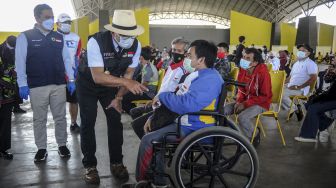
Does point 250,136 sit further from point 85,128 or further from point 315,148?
point 85,128

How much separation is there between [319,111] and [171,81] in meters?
1.95

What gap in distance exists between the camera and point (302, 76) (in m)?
5.34

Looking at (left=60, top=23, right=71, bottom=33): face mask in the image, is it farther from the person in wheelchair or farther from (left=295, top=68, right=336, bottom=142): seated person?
(left=295, top=68, right=336, bottom=142): seated person

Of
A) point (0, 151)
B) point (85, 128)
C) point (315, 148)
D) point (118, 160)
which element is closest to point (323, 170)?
point (315, 148)

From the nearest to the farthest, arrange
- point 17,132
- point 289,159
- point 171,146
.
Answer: point 171,146
point 289,159
point 17,132

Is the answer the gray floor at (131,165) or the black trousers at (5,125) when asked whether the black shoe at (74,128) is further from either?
the black trousers at (5,125)

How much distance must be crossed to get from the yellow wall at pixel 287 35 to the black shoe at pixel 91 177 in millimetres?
16720

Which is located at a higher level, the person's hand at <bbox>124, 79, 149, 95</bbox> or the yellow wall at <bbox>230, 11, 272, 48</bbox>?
the yellow wall at <bbox>230, 11, 272, 48</bbox>

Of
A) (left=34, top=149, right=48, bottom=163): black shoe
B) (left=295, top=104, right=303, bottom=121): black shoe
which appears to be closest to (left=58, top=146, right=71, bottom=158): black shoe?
(left=34, top=149, right=48, bottom=163): black shoe

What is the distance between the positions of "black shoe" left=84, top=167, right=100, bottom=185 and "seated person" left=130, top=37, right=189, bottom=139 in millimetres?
506

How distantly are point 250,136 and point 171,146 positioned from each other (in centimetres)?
180

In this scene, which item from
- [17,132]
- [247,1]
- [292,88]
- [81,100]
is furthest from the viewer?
[247,1]

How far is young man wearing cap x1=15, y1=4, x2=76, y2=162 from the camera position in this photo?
3248mm

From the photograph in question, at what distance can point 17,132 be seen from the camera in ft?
15.6
